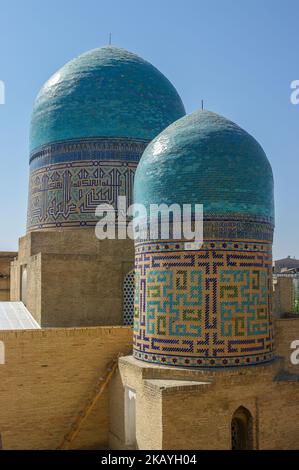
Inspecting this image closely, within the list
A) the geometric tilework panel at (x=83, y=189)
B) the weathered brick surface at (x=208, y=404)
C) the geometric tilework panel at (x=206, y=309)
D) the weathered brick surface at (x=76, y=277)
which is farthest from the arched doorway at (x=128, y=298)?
the geometric tilework panel at (x=206, y=309)

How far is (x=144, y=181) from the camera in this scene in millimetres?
8570

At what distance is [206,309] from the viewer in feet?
25.4

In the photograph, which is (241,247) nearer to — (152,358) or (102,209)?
(152,358)

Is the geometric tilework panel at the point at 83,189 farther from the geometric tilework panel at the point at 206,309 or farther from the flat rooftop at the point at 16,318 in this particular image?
the geometric tilework panel at the point at 206,309

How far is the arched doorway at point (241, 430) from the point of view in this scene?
789cm

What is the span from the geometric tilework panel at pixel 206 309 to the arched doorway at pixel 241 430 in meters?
0.78

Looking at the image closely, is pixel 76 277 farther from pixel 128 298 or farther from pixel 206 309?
pixel 206 309

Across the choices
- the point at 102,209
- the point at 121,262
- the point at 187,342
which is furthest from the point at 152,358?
the point at 102,209

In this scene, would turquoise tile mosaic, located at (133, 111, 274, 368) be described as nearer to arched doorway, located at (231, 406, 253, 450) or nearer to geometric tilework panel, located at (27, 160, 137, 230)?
arched doorway, located at (231, 406, 253, 450)

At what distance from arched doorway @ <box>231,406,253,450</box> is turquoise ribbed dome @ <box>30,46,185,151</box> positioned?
6.49 m

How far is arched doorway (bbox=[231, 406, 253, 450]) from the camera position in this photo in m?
7.89

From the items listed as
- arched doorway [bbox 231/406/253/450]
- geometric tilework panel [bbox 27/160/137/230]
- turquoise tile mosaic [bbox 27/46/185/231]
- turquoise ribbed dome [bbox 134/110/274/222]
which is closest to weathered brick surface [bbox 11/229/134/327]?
geometric tilework panel [bbox 27/160/137/230]

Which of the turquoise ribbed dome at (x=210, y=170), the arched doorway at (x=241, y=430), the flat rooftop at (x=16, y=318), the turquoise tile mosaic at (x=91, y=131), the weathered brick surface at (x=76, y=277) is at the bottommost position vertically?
the arched doorway at (x=241, y=430)
